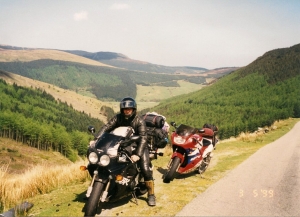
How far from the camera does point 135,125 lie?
23.6ft

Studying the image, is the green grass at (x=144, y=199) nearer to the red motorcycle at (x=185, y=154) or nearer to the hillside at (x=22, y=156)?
the red motorcycle at (x=185, y=154)

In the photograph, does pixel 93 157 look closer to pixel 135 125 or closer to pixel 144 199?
pixel 135 125

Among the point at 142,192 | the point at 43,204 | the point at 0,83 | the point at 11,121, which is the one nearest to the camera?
the point at 43,204

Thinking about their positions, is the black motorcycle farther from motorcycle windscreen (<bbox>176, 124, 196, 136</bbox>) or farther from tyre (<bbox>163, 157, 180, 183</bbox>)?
motorcycle windscreen (<bbox>176, 124, 196, 136</bbox>)

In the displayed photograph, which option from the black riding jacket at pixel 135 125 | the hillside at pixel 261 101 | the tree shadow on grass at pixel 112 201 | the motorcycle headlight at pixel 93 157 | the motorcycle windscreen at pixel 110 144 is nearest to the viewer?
the motorcycle headlight at pixel 93 157

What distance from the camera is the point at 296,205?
247 inches

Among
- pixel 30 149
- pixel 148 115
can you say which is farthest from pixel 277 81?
pixel 148 115

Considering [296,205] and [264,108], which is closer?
[296,205]

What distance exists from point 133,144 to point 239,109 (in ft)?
562

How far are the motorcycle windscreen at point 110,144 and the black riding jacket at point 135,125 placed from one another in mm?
643

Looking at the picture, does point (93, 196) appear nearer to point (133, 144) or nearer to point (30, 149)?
point (133, 144)

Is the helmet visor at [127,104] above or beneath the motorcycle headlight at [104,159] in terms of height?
above

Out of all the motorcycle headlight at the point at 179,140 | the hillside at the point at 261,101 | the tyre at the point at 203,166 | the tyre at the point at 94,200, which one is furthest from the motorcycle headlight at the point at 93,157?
the hillside at the point at 261,101

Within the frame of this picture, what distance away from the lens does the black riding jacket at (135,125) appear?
679 centimetres
